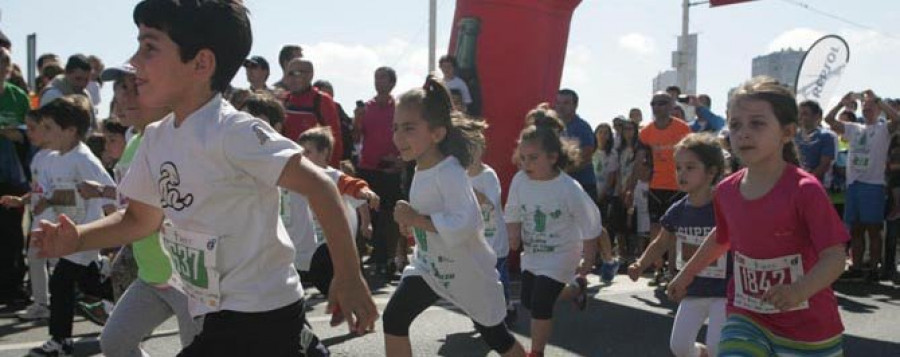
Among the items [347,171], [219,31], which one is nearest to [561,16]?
[347,171]

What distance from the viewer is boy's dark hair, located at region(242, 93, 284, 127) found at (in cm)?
596

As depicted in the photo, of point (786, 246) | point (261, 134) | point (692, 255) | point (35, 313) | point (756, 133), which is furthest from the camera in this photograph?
point (35, 313)

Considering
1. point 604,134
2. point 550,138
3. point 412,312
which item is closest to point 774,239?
point 412,312

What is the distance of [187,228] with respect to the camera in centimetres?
279

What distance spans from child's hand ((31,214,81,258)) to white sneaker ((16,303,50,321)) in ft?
14.5

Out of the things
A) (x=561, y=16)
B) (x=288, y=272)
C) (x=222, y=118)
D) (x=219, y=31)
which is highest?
(x=561, y=16)

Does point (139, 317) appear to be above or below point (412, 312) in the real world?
above

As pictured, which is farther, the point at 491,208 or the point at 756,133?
the point at 491,208

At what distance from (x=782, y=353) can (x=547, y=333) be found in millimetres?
2089

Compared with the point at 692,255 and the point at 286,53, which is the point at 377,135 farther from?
the point at 692,255

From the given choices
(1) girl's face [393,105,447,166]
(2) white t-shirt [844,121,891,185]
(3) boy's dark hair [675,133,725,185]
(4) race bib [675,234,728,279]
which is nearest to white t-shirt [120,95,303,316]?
(1) girl's face [393,105,447,166]

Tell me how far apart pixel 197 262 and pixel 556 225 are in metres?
3.27

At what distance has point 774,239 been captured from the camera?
3.62 m

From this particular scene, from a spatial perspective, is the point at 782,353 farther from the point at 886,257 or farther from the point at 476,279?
the point at 886,257
